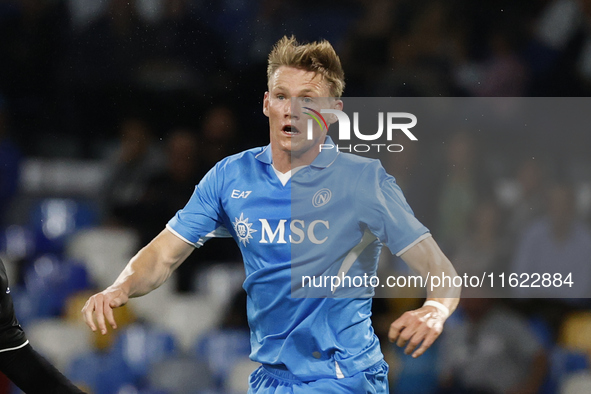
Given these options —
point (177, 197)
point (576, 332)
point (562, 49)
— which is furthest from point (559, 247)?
point (177, 197)

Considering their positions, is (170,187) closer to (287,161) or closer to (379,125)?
(379,125)

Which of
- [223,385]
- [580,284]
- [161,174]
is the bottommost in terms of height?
[223,385]

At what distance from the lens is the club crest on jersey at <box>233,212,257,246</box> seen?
106 inches

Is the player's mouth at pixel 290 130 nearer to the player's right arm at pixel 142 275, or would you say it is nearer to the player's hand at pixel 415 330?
the player's right arm at pixel 142 275

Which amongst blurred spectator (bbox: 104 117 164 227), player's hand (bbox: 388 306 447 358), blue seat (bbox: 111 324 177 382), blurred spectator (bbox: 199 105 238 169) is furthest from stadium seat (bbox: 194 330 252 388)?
player's hand (bbox: 388 306 447 358)

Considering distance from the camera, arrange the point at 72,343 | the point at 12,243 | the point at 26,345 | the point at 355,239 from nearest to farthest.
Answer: the point at 355,239
the point at 26,345
the point at 72,343
the point at 12,243

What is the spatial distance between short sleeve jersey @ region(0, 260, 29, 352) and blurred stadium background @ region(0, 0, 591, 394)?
1.43m

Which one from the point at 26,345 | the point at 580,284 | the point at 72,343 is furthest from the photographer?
the point at 72,343

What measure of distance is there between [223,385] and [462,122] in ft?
7.32

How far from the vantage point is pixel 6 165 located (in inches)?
199

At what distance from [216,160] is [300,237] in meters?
2.13

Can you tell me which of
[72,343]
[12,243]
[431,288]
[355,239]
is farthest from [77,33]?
[431,288]

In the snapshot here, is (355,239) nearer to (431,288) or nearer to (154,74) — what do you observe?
(431,288)

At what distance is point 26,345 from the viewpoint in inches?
122
